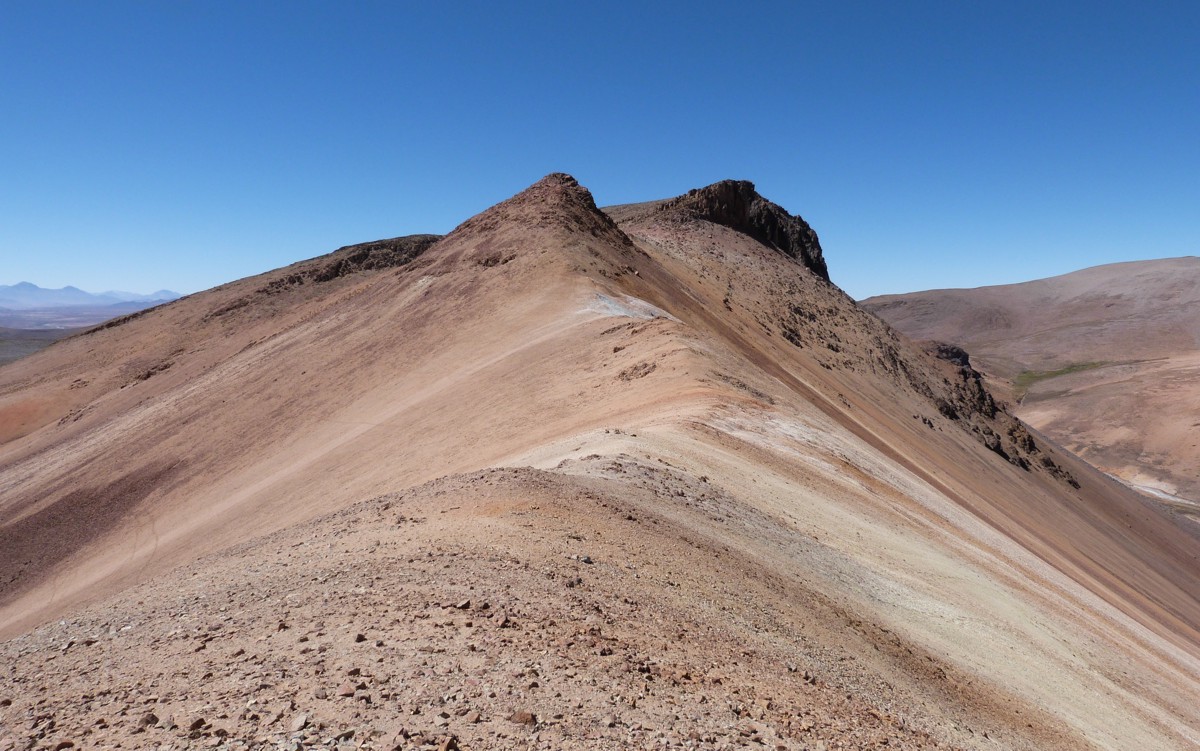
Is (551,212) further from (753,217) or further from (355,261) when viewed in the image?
(355,261)

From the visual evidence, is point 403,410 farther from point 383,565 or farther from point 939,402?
point 939,402

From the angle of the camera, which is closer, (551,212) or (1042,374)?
(551,212)

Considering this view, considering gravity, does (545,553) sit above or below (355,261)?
below

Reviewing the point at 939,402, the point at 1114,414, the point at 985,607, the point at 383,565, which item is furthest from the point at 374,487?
the point at 1114,414

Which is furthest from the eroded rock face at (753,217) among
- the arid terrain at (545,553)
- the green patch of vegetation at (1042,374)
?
the green patch of vegetation at (1042,374)

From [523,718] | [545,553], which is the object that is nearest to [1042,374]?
[545,553]
